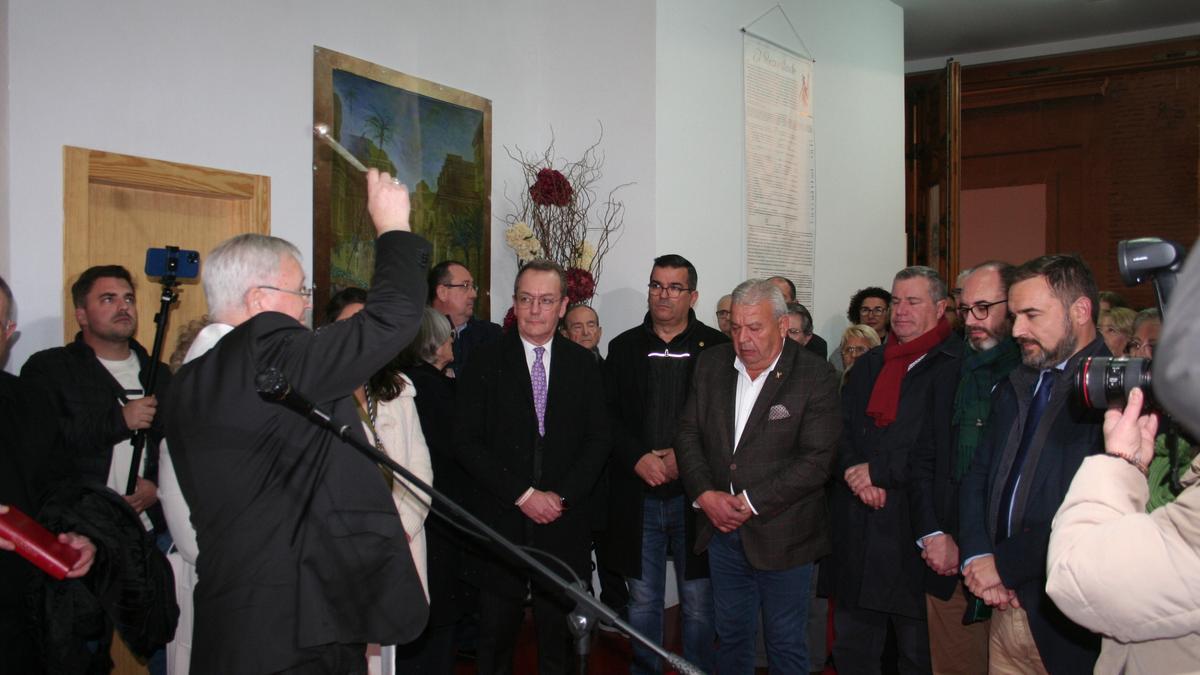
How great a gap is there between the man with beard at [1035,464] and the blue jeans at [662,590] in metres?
1.24

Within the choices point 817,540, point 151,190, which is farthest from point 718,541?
point 151,190

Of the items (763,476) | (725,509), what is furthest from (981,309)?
(725,509)

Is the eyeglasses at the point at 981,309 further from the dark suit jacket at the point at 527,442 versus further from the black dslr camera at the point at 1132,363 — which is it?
the black dslr camera at the point at 1132,363

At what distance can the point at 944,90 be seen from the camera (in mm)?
8055

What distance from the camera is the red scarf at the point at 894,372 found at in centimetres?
359

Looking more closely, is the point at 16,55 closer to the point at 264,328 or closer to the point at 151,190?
the point at 151,190

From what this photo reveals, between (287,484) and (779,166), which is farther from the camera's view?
(779,166)

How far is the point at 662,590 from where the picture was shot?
13.3ft

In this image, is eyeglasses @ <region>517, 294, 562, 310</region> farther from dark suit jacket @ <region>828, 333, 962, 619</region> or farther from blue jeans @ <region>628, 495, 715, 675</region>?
dark suit jacket @ <region>828, 333, 962, 619</region>

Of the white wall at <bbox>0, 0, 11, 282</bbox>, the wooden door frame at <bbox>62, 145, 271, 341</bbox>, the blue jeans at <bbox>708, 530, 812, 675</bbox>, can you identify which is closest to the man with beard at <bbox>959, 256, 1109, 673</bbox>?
the blue jeans at <bbox>708, 530, 812, 675</bbox>

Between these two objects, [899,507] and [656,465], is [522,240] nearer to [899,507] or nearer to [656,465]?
[656,465]

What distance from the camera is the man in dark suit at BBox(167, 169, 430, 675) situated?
1.95 metres

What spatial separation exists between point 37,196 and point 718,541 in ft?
10.3

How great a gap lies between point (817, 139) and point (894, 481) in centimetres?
437
